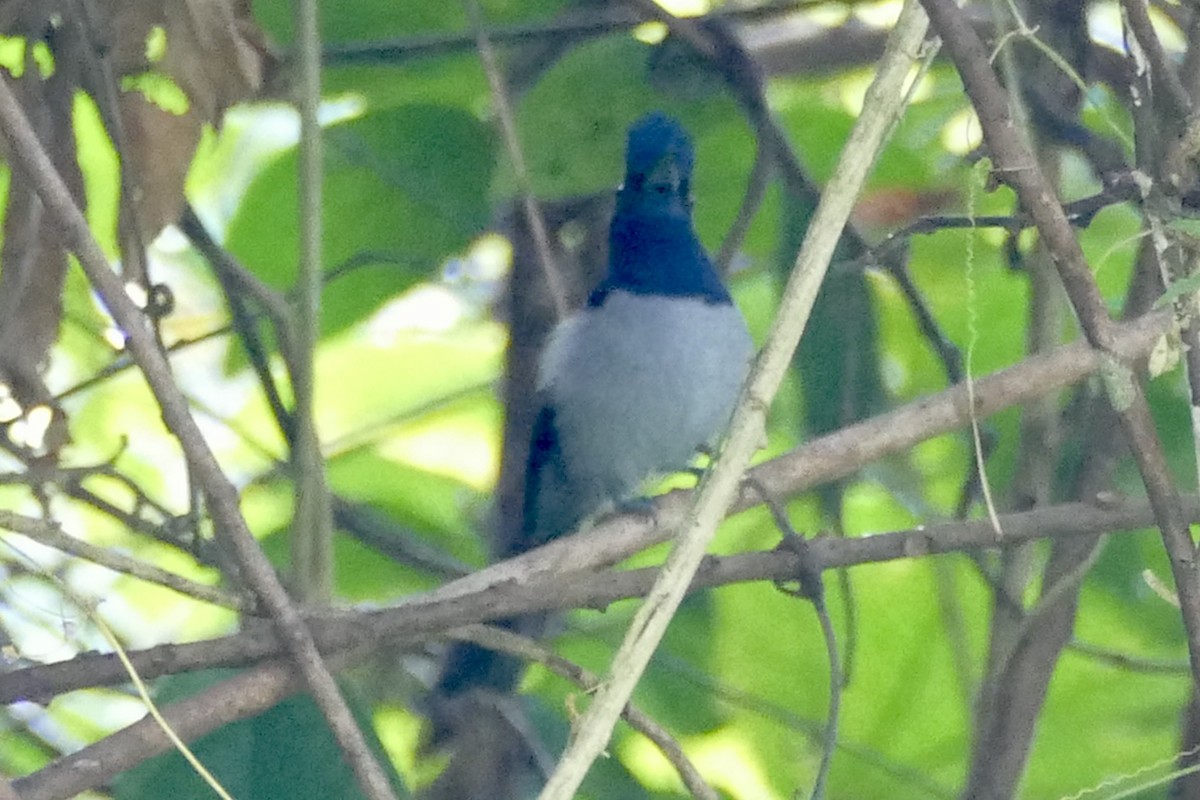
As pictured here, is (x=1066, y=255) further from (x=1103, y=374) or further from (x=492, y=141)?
(x=492, y=141)

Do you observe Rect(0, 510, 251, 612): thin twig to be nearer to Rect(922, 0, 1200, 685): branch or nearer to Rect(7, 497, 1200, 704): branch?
Rect(7, 497, 1200, 704): branch

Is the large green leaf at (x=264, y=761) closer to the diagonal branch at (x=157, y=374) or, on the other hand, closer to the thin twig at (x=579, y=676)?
the thin twig at (x=579, y=676)

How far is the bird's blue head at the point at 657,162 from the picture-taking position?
7.37 ft

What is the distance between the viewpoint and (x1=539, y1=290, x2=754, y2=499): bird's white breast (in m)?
2.52

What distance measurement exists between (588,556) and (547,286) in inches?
38.1

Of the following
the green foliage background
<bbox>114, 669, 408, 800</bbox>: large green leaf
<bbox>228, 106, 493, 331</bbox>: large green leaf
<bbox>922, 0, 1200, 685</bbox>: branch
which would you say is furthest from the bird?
<bbox>922, 0, 1200, 685</bbox>: branch

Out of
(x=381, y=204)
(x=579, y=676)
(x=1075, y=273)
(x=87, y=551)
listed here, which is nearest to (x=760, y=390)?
(x=1075, y=273)

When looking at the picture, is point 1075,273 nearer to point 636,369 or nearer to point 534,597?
point 534,597

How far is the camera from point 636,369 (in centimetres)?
256

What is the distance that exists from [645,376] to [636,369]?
2 centimetres

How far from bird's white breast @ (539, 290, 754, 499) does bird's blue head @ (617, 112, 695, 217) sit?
0.17m

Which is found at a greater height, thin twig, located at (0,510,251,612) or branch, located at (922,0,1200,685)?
branch, located at (922,0,1200,685)

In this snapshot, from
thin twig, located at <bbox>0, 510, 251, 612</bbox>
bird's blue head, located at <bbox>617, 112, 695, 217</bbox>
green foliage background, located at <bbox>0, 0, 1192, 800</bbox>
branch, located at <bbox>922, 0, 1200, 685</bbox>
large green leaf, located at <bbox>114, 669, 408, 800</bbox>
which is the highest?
bird's blue head, located at <bbox>617, 112, 695, 217</bbox>

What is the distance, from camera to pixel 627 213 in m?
2.63
